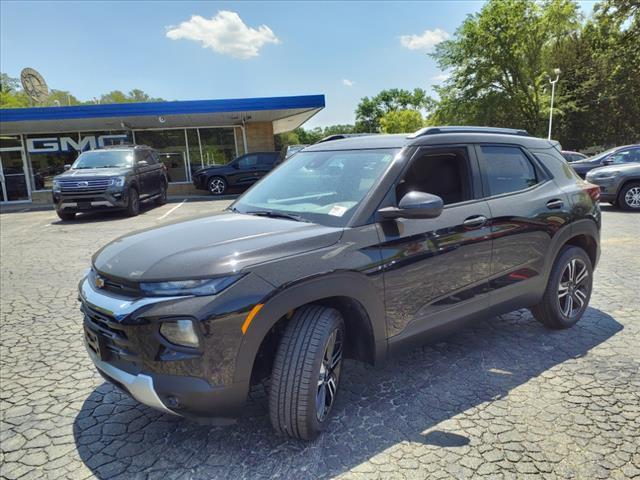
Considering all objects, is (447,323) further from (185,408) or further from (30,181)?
(30,181)

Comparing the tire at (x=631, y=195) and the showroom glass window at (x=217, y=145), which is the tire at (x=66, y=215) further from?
the tire at (x=631, y=195)

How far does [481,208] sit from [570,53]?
130 feet

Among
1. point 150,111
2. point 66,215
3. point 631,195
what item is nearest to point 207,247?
point 66,215

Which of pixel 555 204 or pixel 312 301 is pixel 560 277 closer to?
pixel 555 204

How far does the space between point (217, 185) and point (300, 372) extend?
15878 mm

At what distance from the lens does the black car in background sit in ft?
37.9

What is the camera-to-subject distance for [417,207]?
2586 millimetres

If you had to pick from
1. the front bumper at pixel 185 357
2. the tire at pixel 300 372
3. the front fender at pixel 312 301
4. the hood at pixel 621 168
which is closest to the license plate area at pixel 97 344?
the front bumper at pixel 185 357

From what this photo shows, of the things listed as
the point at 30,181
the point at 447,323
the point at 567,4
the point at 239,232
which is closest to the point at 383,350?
the point at 447,323

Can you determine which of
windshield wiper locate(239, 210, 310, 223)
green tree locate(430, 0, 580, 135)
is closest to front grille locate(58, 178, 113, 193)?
windshield wiper locate(239, 210, 310, 223)

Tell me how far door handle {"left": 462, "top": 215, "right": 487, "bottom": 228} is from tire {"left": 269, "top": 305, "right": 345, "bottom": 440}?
4.27 feet

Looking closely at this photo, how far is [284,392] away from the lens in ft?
7.61

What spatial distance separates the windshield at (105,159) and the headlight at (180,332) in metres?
11.3

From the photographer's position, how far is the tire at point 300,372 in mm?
2311
